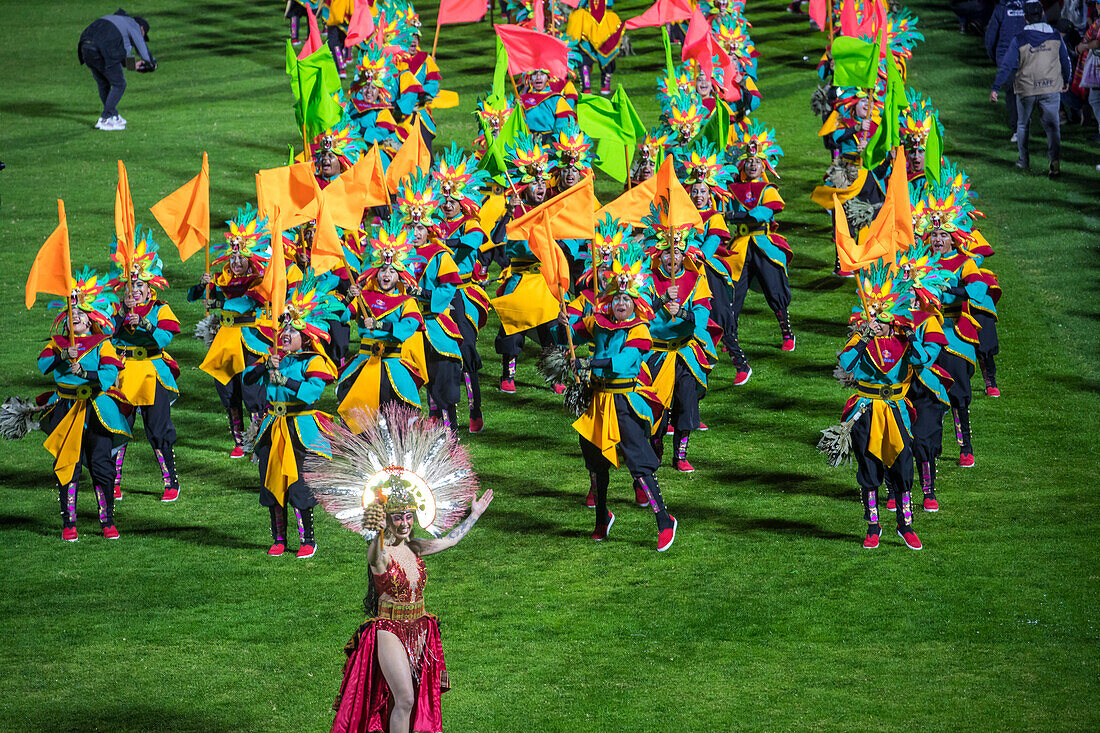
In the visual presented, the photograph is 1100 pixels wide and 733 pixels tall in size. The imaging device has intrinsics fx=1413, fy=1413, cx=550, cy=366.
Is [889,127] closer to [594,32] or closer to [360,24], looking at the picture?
[360,24]

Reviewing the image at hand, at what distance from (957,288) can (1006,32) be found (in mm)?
9381

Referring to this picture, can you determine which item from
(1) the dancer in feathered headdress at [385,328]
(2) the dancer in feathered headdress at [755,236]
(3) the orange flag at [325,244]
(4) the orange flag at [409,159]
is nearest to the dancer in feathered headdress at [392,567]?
(1) the dancer in feathered headdress at [385,328]

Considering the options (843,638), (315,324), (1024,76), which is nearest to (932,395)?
(843,638)

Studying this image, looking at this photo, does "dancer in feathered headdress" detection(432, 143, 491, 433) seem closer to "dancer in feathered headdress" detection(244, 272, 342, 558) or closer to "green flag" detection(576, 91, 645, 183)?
"green flag" detection(576, 91, 645, 183)

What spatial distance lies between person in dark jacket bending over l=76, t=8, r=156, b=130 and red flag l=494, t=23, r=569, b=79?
7349mm

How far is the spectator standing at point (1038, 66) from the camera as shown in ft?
59.7

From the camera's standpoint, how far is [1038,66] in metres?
18.2

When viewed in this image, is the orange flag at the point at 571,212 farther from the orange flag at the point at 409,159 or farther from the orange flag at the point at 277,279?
the orange flag at the point at 409,159

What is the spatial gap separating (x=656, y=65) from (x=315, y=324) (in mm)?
14639

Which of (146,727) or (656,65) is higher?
(656,65)

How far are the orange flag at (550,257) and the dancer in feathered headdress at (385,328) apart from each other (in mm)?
1218

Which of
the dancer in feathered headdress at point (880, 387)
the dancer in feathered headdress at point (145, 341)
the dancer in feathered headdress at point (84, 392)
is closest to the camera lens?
the dancer in feathered headdress at point (880, 387)

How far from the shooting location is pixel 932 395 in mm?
11062

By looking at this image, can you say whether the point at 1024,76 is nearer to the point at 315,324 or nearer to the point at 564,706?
the point at 315,324
